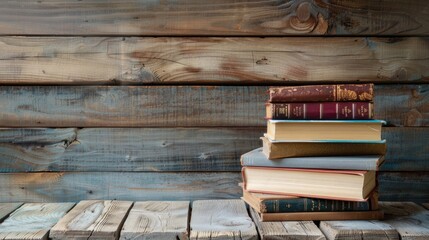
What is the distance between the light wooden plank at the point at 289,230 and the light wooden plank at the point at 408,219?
20cm

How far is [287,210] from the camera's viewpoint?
1.24 m

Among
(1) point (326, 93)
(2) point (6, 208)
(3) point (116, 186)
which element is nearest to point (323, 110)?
(1) point (326, 93)

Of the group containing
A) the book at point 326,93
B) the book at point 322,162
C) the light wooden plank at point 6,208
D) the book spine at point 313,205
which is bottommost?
the light wooden plank at point 6,208

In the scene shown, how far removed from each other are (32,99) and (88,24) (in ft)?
0.96

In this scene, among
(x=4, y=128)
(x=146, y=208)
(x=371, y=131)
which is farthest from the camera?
(x=4, y=128)

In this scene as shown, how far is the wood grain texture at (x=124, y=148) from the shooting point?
4.97 ft

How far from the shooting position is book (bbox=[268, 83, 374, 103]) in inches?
48.1

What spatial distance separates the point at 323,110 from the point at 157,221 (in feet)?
1.67

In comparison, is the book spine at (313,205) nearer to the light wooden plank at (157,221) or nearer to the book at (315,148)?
the book at (315,148)

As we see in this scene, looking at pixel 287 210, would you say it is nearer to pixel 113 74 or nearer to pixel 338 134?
pixel 338 134

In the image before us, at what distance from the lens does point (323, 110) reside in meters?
1.23

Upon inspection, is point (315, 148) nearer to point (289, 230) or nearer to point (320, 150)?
point (320, 150)

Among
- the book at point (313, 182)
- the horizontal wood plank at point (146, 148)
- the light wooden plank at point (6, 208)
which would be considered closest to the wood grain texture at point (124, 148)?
the horizontal wood plank at point (146, 148)

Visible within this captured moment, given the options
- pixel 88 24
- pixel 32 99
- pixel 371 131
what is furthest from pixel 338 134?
pixel 32 99
